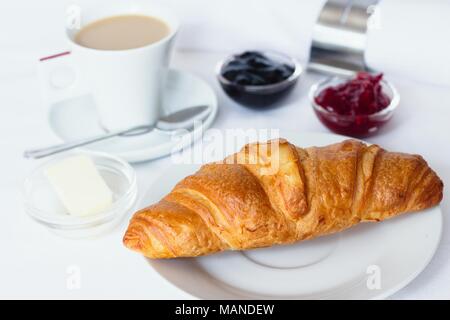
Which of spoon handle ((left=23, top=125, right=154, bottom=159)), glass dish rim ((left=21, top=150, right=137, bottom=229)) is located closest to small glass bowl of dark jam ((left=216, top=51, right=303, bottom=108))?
spoon handle ((left=23, top=125, right=154, bottom=159))

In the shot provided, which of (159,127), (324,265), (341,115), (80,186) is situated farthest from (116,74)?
(324,265)

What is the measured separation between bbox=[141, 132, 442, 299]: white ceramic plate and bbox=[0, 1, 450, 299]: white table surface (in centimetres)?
5

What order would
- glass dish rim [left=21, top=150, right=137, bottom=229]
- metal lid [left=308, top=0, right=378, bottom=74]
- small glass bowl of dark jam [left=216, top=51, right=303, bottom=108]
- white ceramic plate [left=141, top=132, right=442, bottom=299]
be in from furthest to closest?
1. metal lid [left=308, top=0, right=378, bottom=74]
2. small glass bowl of dark jam [left=216, top=51, right=303, bottom=108]
3. glass dish rim [left=21, top=150, right=137, bottom=229]
4. white ceramic plate [left=141, top=132, right=442, bottom=299]

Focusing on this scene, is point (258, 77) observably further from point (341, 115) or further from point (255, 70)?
point (341, 115)

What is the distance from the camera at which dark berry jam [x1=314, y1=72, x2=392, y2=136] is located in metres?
1.47

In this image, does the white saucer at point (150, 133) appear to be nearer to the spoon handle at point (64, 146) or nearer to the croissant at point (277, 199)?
the spoon handle at point (64, 146)

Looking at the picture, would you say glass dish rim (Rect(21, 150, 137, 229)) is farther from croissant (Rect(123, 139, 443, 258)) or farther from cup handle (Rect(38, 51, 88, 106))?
cup handle (Rect(38, 51, 88, 106))

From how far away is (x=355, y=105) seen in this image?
150 centimetres

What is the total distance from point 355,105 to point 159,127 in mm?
447

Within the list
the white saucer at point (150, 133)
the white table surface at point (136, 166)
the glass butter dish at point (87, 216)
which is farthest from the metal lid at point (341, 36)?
the glass butter dish at point (87, 216)

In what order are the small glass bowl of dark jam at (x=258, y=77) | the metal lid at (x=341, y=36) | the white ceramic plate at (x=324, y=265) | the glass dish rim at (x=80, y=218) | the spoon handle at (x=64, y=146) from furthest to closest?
the metal lid at (x=341, y=36) < the small glass bowl of dark jam at (x=258, y=77) < the spoon handle at (x=64, y=146) < the glass dish rim at (x=80, y=218) < the white ceramic plate at (x=324, y=265)

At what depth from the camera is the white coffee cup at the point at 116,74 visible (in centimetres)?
145

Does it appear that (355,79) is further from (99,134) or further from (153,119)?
(99,134)

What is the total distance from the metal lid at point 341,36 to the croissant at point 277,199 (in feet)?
1.78
